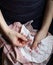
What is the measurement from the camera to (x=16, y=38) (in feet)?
3.19

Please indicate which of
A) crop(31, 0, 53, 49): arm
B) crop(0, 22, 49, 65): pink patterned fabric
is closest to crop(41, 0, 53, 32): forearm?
crop(31, 0, 53, 49): arm

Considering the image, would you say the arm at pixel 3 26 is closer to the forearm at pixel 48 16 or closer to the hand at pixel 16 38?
the hand at pixel 16 38

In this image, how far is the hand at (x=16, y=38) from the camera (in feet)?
3.15

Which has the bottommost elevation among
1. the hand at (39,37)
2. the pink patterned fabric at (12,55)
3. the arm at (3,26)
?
the pink patterned fabric at (12,55)

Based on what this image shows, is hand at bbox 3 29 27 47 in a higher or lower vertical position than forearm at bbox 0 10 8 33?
lower

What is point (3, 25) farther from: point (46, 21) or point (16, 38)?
point (46, 21)

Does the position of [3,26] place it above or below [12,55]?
above

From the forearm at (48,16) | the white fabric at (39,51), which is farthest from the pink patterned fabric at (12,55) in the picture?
the forearm at (48,16)

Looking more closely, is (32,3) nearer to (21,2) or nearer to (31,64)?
(21,2)

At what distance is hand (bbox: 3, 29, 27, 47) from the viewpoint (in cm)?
96

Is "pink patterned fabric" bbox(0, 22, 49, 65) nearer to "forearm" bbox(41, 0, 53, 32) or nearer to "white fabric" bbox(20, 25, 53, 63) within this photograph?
"white fabric" bbox(20, 25, 53, 63)

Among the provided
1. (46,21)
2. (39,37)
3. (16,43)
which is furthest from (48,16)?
(16,43)

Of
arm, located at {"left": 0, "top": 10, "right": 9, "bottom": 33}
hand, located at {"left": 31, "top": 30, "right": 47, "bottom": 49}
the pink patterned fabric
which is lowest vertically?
the pink patterned fabric

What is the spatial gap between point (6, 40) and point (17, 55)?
0.11 metres
